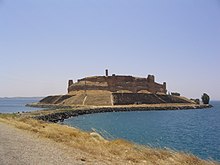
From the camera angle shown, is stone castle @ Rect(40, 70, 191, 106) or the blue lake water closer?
the blue lake water

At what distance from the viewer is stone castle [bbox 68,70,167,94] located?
14262 cm

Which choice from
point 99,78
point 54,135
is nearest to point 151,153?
point 54,135

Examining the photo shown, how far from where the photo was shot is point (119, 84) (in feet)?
476

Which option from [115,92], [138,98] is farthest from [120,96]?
[138,98]

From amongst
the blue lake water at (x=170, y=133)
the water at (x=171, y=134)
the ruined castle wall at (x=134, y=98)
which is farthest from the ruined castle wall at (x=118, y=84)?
the water at (x=171, y=134)

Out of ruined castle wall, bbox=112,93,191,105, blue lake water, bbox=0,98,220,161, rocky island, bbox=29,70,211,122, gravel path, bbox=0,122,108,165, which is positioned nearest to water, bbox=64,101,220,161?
blue lake water, bbox=0,98,220,161

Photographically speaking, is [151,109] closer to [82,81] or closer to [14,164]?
[82,81]

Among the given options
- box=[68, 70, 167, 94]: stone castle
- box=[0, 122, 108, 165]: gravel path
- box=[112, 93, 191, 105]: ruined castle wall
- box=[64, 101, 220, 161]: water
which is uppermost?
box=[68, 70, 167, 94]: stone castle

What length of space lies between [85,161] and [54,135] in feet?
21.2

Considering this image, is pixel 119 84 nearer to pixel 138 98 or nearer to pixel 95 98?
pixel 138 98

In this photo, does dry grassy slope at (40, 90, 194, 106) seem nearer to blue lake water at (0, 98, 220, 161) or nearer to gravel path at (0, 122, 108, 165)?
blue lake water at (0, 98, 220, 161)

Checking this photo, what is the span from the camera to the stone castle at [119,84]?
468ft

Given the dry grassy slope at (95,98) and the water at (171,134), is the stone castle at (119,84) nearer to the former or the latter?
the dry grassy slope at (95,98)

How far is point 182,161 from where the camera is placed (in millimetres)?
9891
